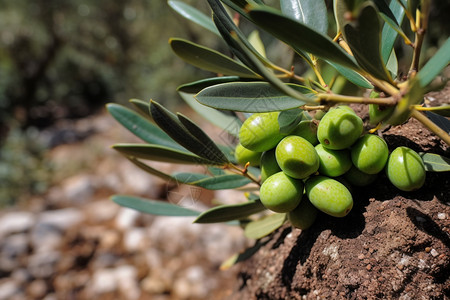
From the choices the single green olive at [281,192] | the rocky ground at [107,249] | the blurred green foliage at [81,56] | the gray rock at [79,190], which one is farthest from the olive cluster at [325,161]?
the blurred green foliage at [81,56]

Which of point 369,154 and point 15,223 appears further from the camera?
point 15,223

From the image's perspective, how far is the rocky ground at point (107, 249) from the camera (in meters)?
3.00

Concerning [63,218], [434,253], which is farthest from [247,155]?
[63,218]

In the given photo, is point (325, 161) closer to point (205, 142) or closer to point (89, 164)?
point (205, 142)

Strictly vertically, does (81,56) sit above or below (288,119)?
above

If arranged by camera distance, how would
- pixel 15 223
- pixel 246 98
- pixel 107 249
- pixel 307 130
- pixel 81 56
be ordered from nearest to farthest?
pixel 246 98 → pixel 307 130 → pixel 107 249 → pixel 15 223 → pixel 81 56

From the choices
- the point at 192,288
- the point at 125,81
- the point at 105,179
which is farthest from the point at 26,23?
the point at 192,288

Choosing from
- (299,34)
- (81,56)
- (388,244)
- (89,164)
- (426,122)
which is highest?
(81,56)

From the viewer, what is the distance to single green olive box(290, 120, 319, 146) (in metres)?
0.69

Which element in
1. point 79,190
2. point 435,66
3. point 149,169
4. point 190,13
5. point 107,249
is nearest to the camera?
point 435,66

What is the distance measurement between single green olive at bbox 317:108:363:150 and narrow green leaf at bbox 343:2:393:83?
0.10 meters

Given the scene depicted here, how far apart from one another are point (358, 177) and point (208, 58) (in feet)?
1.17

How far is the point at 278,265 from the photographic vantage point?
910 mm

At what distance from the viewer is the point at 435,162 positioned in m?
0.65
